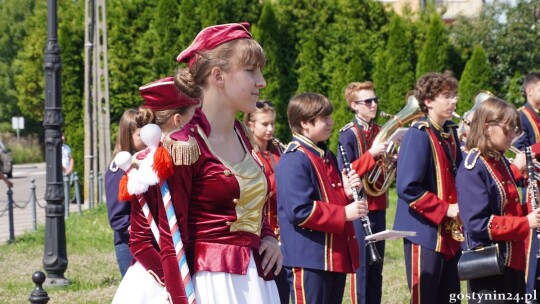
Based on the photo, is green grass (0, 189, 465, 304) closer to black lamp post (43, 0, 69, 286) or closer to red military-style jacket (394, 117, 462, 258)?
black lamp post (43, 0, 69, 286)

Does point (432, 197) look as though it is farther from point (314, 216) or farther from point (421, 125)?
point (314, 216)

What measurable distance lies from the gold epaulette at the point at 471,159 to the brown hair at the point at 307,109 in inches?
38.4

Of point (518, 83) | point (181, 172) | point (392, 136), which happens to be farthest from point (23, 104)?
point (181, 172)

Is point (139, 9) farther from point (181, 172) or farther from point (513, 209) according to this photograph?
point (181, 172)

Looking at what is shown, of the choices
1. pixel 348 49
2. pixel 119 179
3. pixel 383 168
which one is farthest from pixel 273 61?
pixel 119 179

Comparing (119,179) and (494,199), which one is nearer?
(494,199)

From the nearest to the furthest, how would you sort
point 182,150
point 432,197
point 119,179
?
point 182,150 → point 119,179 → point 432,197

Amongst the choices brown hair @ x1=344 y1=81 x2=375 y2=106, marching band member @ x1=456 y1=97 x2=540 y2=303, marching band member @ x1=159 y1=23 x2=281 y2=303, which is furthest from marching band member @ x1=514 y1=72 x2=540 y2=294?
marching band member @ x1=159 y1=23 x2=281 y2=303

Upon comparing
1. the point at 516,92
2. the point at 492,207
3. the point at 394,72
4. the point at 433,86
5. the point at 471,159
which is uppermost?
the point at 433,86

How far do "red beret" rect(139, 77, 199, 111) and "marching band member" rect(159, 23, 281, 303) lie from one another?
1.18m

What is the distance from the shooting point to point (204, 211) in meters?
3.64

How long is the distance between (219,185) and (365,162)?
16.4ft

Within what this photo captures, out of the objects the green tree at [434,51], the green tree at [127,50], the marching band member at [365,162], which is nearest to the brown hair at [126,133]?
the marching band member at [365,162]

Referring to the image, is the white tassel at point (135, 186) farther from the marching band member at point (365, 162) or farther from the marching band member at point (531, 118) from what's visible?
the marching band member at point (531, 118)
